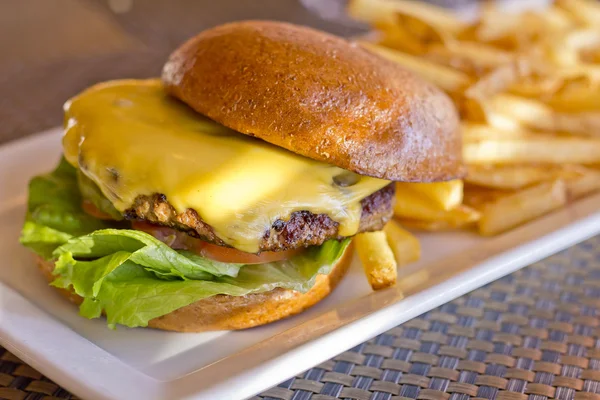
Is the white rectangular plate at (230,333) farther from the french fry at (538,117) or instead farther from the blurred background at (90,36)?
the blurred background at (90,36)

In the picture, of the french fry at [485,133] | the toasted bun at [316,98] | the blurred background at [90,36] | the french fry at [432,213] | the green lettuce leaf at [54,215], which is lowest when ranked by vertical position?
the blurred background at [90,36]

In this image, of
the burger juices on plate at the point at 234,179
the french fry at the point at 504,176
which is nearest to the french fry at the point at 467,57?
the french fry at the point at 504,176

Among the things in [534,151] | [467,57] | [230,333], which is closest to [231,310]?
[230,333]

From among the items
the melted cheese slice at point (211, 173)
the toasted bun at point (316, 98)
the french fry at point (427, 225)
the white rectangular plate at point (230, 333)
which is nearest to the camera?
the white rectangular plate at point (230, 333)

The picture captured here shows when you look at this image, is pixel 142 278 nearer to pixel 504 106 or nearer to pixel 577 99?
pixel 504 106

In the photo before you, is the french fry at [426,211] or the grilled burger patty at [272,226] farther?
the french fry at [426,211]

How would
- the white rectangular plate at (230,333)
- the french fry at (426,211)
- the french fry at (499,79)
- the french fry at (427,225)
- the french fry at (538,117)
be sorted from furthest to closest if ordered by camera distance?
the french fry at (538,117) → the french fry at (499,79) → the french fry at (427,225) → the french fry at (426,211) → the white rectangular plate at (230,333)

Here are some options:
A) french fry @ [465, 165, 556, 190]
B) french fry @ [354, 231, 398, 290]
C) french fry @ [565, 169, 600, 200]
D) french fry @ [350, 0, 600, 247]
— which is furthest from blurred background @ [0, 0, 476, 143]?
french fry @ [565, 169, 600, 200]
